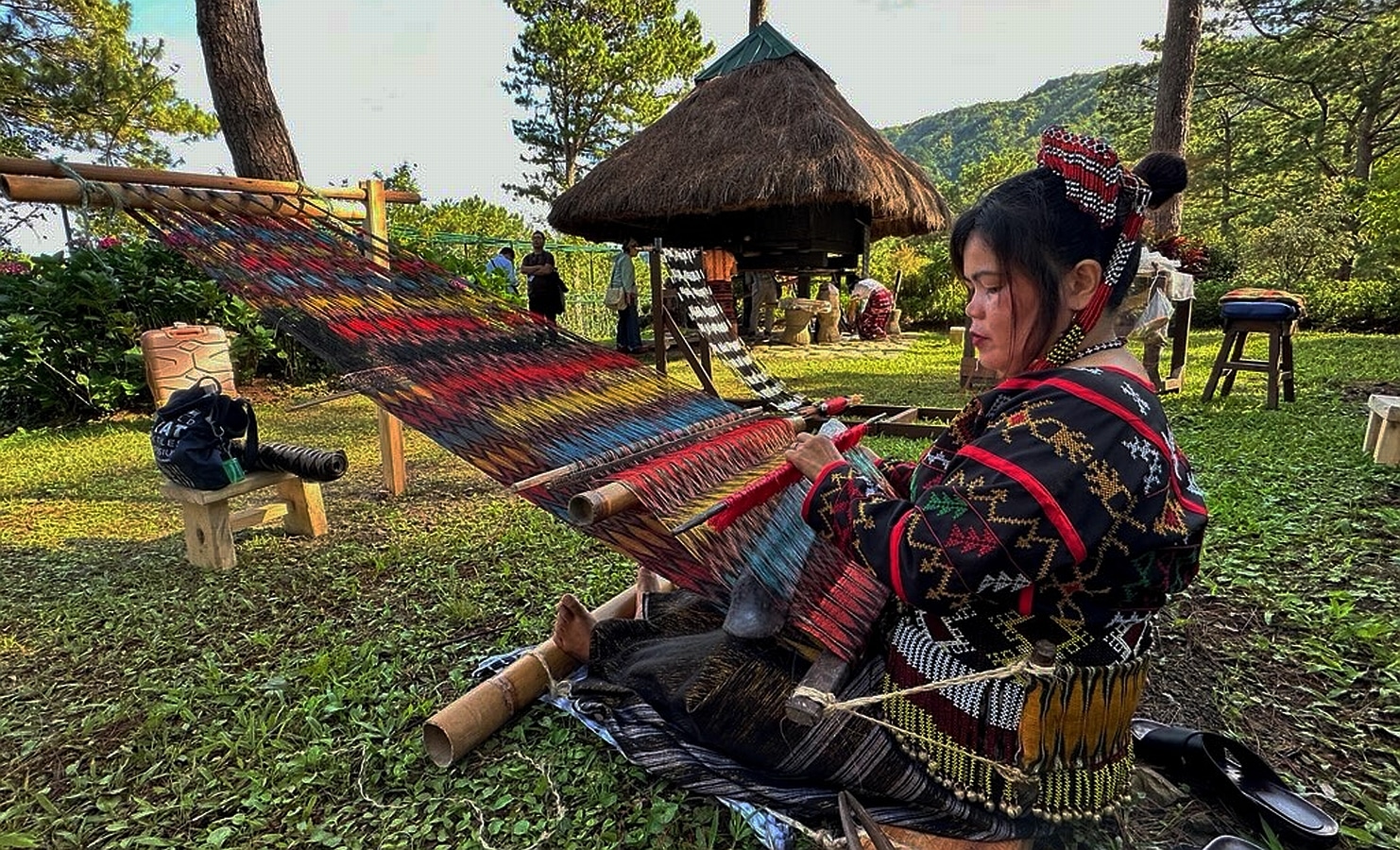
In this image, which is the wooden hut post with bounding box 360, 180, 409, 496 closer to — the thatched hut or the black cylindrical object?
the black cylindrical object

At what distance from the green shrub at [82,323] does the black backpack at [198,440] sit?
2565 mm

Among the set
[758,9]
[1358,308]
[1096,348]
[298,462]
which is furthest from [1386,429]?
[1358,308]

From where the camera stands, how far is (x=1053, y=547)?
83cm

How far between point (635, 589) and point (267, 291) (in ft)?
4.19

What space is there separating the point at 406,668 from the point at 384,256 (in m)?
→ 1.35

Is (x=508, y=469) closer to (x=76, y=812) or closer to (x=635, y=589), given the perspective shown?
(x=635, y=589)

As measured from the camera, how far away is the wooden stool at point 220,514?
8.29 feet

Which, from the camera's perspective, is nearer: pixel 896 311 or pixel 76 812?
pixel 76 812

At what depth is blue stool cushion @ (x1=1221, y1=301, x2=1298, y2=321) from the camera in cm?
454

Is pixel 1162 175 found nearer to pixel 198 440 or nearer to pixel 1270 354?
pixel 198 440

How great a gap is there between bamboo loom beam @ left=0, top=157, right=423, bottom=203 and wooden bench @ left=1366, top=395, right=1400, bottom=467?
4.54 metres

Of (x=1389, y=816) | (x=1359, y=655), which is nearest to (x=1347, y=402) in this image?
(x=1359, y=655)

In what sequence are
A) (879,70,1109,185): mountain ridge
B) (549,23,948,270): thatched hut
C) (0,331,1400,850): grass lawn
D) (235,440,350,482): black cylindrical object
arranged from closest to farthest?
(0,331,1400,850): grass lawn → (235,440,350,482): black cylindrical object → (549,23,948,270): thatched hut → (879,70,1109,185): mountain ridge

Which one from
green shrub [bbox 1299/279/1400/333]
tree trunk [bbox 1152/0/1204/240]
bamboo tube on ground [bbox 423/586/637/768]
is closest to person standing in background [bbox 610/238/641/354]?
tree trunk [bbox 1152/0/1204/240]
